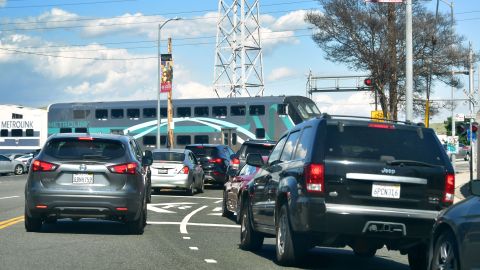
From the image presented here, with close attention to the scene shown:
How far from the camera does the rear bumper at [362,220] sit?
9.26 m

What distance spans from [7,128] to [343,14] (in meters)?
34.3

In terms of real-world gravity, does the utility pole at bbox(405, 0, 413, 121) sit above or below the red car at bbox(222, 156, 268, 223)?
above

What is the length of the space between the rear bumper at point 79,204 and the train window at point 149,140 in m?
39.0

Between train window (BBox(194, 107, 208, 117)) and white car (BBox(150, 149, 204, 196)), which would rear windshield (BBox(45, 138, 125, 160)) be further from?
train window (BBox(194, 107, 208, 117))

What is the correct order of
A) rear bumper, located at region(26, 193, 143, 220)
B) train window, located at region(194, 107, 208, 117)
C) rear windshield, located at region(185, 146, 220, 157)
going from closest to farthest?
rear bumper, located at region(26, 193, 143, 220) → rear windshield, located at region(185, 146, 220, 157) → train window, located at region(194, 107, 208, 117)


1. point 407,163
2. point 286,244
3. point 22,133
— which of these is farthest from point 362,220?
point 22,133

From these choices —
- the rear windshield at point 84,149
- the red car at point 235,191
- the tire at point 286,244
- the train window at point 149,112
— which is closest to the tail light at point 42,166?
the rear windshield at point 84,149

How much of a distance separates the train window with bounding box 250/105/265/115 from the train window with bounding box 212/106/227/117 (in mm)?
2034

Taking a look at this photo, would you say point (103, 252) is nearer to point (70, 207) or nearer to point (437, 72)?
point (70, 207)

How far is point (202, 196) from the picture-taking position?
26.8m

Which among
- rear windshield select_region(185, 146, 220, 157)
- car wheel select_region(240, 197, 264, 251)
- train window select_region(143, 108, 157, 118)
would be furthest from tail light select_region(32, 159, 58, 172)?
train window select_region(143, 108, 157, 118)

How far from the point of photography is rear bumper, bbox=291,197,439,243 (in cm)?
926

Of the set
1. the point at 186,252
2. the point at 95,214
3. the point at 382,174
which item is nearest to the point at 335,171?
the point at 382,174

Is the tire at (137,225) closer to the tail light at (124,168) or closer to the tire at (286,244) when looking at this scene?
the tail light at (124,168)
